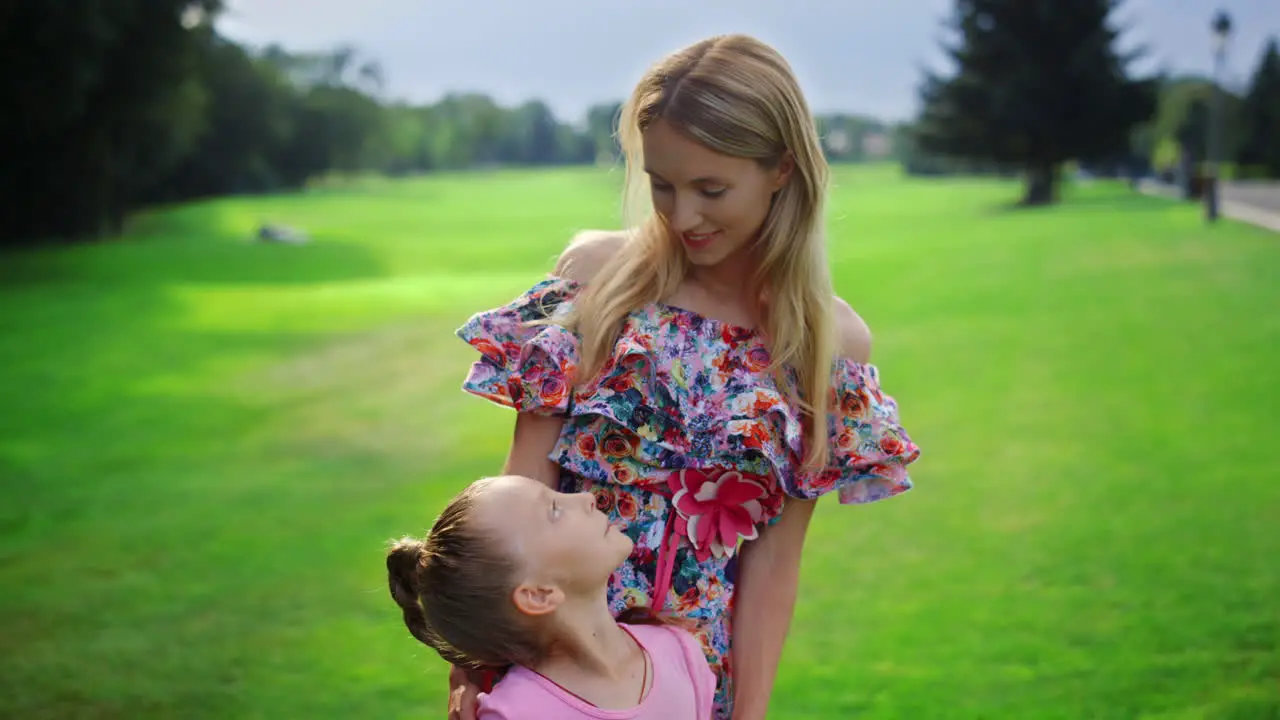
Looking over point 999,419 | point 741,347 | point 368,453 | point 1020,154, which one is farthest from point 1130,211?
point 741,347

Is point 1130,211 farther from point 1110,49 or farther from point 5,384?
point 5,384

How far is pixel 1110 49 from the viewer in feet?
81.2

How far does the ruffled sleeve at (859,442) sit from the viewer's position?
1.85 m

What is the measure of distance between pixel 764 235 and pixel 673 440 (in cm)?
35

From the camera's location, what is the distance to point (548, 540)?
1589mm

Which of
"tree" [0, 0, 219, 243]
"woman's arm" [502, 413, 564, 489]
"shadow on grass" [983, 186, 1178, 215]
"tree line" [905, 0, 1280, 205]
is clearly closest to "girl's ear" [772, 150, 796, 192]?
"woman's arm" [502, 413, 564, 489]

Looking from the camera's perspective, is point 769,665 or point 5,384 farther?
point 5,384

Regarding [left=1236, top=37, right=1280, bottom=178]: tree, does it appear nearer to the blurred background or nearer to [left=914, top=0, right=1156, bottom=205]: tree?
the blurred background

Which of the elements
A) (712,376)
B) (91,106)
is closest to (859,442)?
(712,376)

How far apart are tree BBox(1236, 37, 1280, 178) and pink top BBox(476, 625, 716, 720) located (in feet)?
49.0

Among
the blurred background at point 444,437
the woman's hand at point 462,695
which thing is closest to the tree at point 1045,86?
the blurred background at point 444,437

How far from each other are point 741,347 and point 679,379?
12 cm

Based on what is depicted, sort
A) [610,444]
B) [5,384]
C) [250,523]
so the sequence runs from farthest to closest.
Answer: [5,384], [250,523], [610,444]

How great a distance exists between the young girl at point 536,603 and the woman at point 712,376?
122mm
